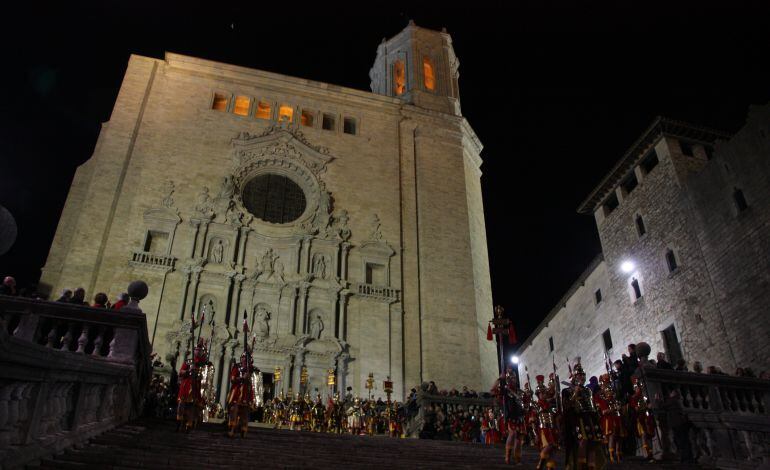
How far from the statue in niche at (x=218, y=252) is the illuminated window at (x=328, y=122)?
A: 768 centimetres

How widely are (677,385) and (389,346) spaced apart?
11.0 m

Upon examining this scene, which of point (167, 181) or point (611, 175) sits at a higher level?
point (611, 175)

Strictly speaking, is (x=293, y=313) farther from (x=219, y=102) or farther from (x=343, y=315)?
(x=219, y=102)

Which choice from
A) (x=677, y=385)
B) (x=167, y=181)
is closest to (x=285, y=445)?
(x=677, y=385)

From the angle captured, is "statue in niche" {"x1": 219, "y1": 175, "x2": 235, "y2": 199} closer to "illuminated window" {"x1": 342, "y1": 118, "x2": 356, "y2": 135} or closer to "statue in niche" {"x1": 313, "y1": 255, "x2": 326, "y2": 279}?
"statue in niche" {"x1": 313, "y1": 255, "x2": 326, "y2": 279}

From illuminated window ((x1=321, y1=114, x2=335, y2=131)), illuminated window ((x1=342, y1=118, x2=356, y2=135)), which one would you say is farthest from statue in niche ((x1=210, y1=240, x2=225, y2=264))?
illuminated window ((x1=342, y1=118, x2=356, y2=135))

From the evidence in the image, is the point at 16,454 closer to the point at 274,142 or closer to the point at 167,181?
the point at 167,181

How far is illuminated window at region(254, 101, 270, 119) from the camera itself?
84.8ft

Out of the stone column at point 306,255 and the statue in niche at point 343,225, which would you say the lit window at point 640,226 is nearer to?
the statue in niche at point 343,225

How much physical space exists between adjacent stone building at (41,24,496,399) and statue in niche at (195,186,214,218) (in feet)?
0.16

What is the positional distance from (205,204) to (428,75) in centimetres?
1435

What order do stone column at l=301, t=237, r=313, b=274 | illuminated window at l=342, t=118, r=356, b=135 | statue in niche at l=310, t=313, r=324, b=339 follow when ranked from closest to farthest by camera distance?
statue in niche at l=310, t=313, r=324, b=339 → stone column at l=301, t=237, r=313, b=274 → illuminated window at l=342, t=118, r=356, b=135

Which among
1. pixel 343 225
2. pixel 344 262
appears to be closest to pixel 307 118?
pixel 343 225

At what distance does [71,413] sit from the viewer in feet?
23.3
